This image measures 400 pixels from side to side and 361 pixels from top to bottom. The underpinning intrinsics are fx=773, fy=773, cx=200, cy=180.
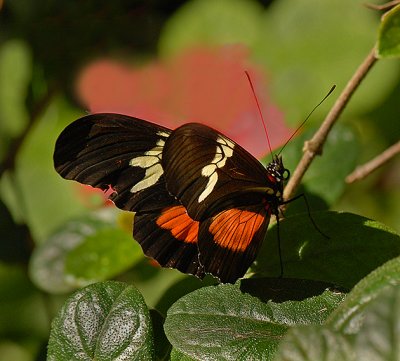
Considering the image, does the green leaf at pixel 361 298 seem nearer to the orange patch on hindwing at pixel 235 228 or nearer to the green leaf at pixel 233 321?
the green leaf at pixel 233 321

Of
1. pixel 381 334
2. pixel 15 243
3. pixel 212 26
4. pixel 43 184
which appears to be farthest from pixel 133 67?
pixel 381 334

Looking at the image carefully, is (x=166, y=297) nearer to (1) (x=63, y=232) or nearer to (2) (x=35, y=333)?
(1) (x=63, y=232)

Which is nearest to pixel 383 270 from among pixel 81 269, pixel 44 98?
pixel 81 269

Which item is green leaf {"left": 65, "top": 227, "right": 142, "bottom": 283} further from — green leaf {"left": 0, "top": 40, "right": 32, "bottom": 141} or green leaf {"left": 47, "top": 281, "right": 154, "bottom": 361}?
green leaf {"left": 0, "top": 40, "right": 32, "bottom": 141}

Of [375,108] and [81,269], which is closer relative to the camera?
[81,269]

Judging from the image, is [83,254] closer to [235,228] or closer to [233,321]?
[235,228]

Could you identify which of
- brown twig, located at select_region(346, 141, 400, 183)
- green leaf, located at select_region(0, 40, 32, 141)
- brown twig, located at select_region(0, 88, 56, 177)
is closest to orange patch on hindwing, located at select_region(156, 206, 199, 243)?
brown twig, located at select_region(346, 141, 400, 183)
